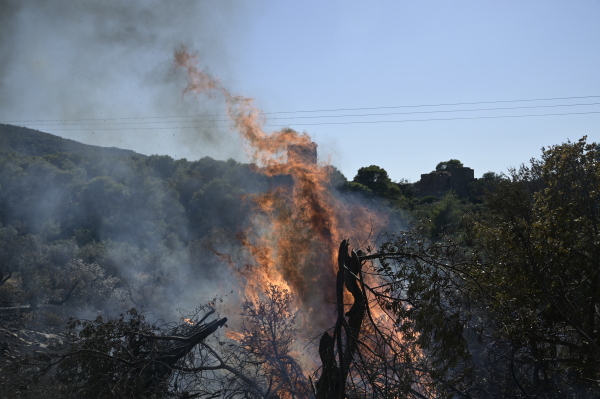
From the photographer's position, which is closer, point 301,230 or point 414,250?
point 414,250

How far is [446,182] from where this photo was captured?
62719 millimetres

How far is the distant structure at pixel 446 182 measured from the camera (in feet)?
193

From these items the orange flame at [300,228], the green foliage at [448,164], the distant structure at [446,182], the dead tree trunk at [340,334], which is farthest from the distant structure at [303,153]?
the green foliage at [448,164]

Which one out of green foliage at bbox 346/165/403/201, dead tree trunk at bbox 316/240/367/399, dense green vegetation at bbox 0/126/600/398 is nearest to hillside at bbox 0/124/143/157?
dense green vegetation at bbox 0/126/600/398

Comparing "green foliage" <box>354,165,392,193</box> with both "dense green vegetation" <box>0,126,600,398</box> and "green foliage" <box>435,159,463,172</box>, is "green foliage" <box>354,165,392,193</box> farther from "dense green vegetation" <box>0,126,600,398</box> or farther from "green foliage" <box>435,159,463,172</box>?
"green foliage" <box>435,159,463,172</box>

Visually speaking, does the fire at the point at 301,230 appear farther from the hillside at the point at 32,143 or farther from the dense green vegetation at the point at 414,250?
the hillside at the point at 32,143

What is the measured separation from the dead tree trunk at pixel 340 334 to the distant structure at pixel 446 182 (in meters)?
57.3

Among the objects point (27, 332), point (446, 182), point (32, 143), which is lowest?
point (27, 332)

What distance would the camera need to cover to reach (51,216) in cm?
4125

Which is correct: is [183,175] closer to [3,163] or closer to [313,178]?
[3,163]

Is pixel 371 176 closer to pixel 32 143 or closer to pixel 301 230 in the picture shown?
pixel 301 230

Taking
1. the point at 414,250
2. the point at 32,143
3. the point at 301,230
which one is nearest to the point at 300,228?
the point at 301,230

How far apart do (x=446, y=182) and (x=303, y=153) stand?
51739 mm

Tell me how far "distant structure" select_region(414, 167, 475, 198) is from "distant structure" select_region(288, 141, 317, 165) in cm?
4663
